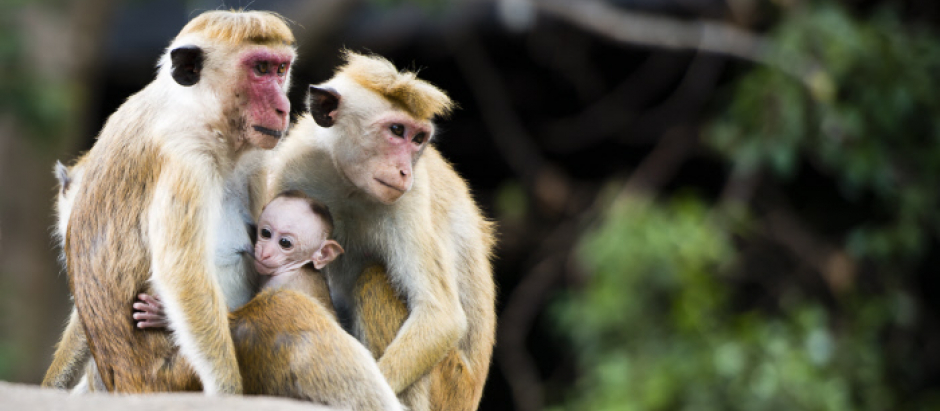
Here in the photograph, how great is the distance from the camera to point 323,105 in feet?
13.4

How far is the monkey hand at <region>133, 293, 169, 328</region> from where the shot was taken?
352 cm

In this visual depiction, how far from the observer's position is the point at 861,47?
777 cm

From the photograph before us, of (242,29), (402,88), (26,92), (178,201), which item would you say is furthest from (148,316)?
(26,92)

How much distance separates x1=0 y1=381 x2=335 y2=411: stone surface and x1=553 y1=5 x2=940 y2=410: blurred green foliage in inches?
185

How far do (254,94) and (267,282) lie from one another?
0.71 meters

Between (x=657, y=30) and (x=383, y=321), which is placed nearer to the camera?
(x=383, y=321)

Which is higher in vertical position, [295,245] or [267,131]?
[267,131]

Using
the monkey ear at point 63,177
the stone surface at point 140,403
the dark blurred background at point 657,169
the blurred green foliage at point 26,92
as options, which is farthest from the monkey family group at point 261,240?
the blurred green foliage at point 26,92

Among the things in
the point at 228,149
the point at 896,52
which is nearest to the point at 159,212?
the point at 228,149

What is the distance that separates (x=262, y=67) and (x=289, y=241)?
61 cm

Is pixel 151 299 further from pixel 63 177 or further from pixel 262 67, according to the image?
pixel 63 177

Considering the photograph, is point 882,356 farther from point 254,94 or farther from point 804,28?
point 254,94

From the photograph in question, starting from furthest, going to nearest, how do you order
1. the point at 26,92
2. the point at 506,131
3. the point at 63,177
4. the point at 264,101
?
the point at 506,131 → the point at 26,92 → the point at 63,177 → the point at 264,101

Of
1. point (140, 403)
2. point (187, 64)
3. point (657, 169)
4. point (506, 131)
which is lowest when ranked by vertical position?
point (506, 131)
